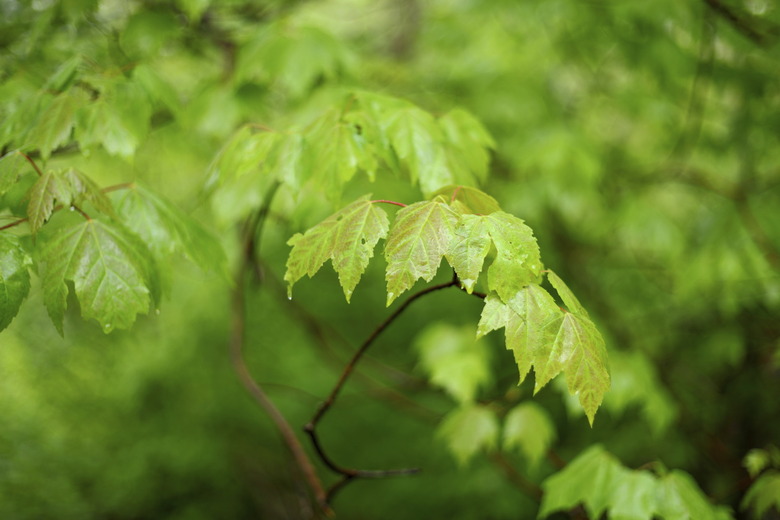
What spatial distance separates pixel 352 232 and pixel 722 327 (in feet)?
10.2

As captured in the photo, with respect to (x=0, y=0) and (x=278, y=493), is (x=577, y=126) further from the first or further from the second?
(x=278, y=493)

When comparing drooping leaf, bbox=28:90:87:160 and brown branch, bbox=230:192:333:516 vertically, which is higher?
drooping leaf, bbox=28:90:87:160

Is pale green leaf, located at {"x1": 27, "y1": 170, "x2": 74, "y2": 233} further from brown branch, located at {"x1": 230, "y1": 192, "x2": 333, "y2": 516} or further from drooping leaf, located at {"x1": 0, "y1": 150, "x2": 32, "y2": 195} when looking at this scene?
brown branch, located at {"x1": 230, "y1": 192, "x2": 333, "y2": 516}

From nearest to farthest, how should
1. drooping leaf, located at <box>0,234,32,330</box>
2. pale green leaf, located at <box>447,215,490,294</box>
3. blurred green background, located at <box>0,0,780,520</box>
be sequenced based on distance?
pale green leaf, located at <box>447,215,490,294</box>
drooping leaf, located at <box>0,234,32,330</box>
blurred green background, located at <box>0,0,780,520</box>

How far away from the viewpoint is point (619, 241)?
12.9ft

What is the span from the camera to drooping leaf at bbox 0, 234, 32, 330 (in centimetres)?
111

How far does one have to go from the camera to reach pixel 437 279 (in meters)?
3.47

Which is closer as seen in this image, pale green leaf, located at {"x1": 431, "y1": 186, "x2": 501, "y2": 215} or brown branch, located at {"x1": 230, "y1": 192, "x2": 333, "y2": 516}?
pale green leaf, located at {"x1": 431, "y1": 186, "x2": 501, "y2": 215}

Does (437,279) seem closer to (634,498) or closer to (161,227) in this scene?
(634,498)

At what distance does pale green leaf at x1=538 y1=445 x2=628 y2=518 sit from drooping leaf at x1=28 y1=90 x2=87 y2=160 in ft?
5.36

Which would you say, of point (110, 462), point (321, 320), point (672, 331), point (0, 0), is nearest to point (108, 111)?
Answer: point (0, 0)

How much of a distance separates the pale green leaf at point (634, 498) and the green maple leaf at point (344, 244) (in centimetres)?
103

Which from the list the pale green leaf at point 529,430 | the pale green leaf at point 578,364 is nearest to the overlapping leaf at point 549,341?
the pale green leaf at point 578,364

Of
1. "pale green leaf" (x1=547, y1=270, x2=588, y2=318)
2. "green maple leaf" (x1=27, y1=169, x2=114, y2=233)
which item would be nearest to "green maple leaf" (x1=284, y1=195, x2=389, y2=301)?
"pale green leaf" (x1=547, y1=270, x2=588, y2=318)
